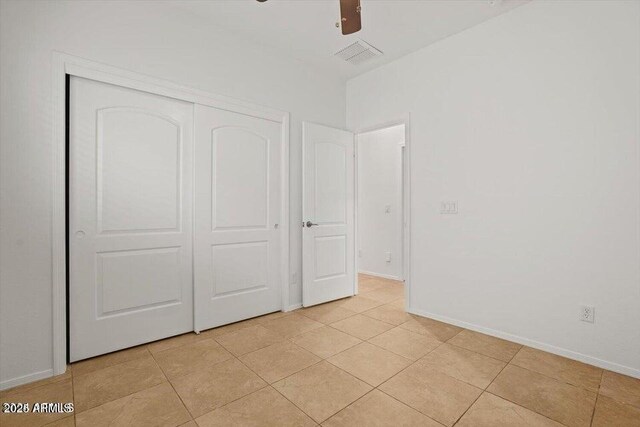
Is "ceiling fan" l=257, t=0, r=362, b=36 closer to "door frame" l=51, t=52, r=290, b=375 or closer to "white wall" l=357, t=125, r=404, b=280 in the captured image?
"door frame" l=51, t=52, r=290, b=375

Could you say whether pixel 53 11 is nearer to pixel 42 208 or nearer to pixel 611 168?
pixel 42 208

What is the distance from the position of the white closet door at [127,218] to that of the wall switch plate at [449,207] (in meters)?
2.37

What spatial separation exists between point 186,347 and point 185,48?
2.48m

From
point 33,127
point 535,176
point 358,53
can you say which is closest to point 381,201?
point 358,53

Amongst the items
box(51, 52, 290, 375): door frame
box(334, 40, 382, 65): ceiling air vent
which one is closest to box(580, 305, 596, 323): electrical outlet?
box(334, 40, 382, 65): ceiling air vent

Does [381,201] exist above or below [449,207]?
above

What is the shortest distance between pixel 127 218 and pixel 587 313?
3489mm

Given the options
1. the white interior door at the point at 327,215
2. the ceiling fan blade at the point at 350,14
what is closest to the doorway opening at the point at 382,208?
the white interior door at the point at 327,215

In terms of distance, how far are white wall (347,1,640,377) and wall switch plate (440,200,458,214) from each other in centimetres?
5

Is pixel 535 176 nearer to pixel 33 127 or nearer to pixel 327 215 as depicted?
pixel 327 215

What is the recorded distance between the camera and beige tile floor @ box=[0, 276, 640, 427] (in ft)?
5.30

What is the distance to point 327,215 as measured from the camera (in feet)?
11.9

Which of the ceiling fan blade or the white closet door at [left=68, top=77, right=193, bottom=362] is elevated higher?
the ceiling fan blade

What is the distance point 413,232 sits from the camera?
129 inches
